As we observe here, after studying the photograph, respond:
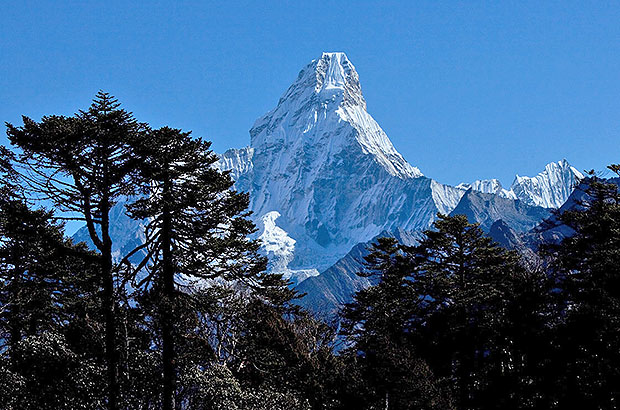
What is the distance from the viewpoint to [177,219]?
89.3ft

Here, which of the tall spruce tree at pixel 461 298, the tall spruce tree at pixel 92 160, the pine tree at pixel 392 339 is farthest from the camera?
the tall spruce tree at pixel 461 298

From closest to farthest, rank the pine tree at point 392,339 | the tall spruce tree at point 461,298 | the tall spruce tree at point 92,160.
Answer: the tall spruce tree at point 92,160 → the pine tree at point 392,339 → the tall spruce tree at point 461,298

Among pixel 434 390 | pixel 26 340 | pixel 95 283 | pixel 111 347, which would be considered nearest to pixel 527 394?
pixel 434 390

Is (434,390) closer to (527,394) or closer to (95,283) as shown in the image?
(527,394)

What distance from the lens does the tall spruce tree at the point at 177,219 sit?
25.3 meters

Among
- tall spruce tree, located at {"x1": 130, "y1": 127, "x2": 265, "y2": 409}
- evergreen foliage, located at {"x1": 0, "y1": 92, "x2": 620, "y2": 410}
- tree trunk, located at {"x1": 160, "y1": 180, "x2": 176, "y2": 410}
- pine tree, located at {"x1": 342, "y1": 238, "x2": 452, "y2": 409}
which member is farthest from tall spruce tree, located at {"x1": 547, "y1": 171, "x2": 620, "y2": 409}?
tree trunk, located at {"x1": 160, "y1": 180, "x2": 176, "y2": 410}

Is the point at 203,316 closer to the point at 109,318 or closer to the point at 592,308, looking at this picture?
the point at 109,318

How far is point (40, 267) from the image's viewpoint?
30.8m

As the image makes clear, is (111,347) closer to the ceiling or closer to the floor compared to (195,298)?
closer to the floor

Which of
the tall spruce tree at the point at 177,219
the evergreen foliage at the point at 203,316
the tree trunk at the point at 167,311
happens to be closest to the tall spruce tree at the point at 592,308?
the evergreen foliage at the point at 203,316

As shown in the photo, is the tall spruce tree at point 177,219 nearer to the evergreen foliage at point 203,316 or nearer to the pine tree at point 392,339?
the evergreen foliage at point 203,316

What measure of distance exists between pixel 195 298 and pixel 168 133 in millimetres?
7132

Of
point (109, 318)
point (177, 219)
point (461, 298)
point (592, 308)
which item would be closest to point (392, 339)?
point (461, 298)

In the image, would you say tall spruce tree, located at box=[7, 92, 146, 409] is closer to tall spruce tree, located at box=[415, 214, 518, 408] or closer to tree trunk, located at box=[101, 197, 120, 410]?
tree trunk, located at box=[101, 197, 120, 410]
